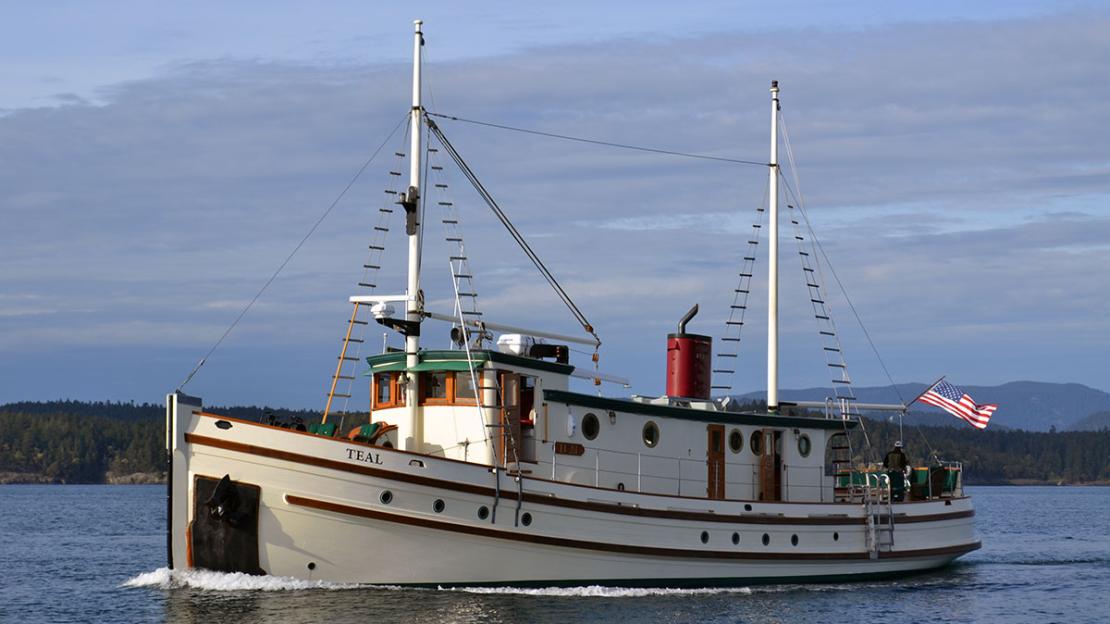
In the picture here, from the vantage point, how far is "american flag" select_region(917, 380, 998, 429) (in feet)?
119

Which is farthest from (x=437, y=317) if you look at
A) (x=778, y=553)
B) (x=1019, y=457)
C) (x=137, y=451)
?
(x=1019, y=457)

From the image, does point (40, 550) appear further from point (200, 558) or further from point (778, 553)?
point (778, 553)

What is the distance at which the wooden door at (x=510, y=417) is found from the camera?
1123 inches

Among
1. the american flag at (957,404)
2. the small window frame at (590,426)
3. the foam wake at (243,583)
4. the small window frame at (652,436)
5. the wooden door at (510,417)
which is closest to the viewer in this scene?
the foam wake at (243,583)

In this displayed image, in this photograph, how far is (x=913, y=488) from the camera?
3672 cm

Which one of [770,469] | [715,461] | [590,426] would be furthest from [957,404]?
[590,426]

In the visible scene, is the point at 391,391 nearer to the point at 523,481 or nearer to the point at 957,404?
the point at 523,481

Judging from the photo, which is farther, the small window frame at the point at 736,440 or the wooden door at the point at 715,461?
the small window frame at the point at 736,440

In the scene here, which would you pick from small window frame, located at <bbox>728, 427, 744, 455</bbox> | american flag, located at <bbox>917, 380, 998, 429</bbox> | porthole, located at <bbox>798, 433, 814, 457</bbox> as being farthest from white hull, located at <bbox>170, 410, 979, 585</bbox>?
american flag, located at <bbox>917, 380, 998, 429</bbox>

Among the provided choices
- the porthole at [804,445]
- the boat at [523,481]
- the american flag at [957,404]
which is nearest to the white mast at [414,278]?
the boat at [523,481]

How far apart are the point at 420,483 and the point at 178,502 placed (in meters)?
4.62

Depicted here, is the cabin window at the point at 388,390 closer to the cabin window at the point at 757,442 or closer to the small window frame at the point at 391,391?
the small window frame at the point at 391,391

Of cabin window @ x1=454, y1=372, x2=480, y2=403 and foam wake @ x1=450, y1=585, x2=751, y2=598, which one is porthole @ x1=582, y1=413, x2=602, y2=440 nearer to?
cabin window @ x1=454, y1=372, x2=480, y2=403

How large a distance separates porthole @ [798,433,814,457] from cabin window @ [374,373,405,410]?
1037 cm
